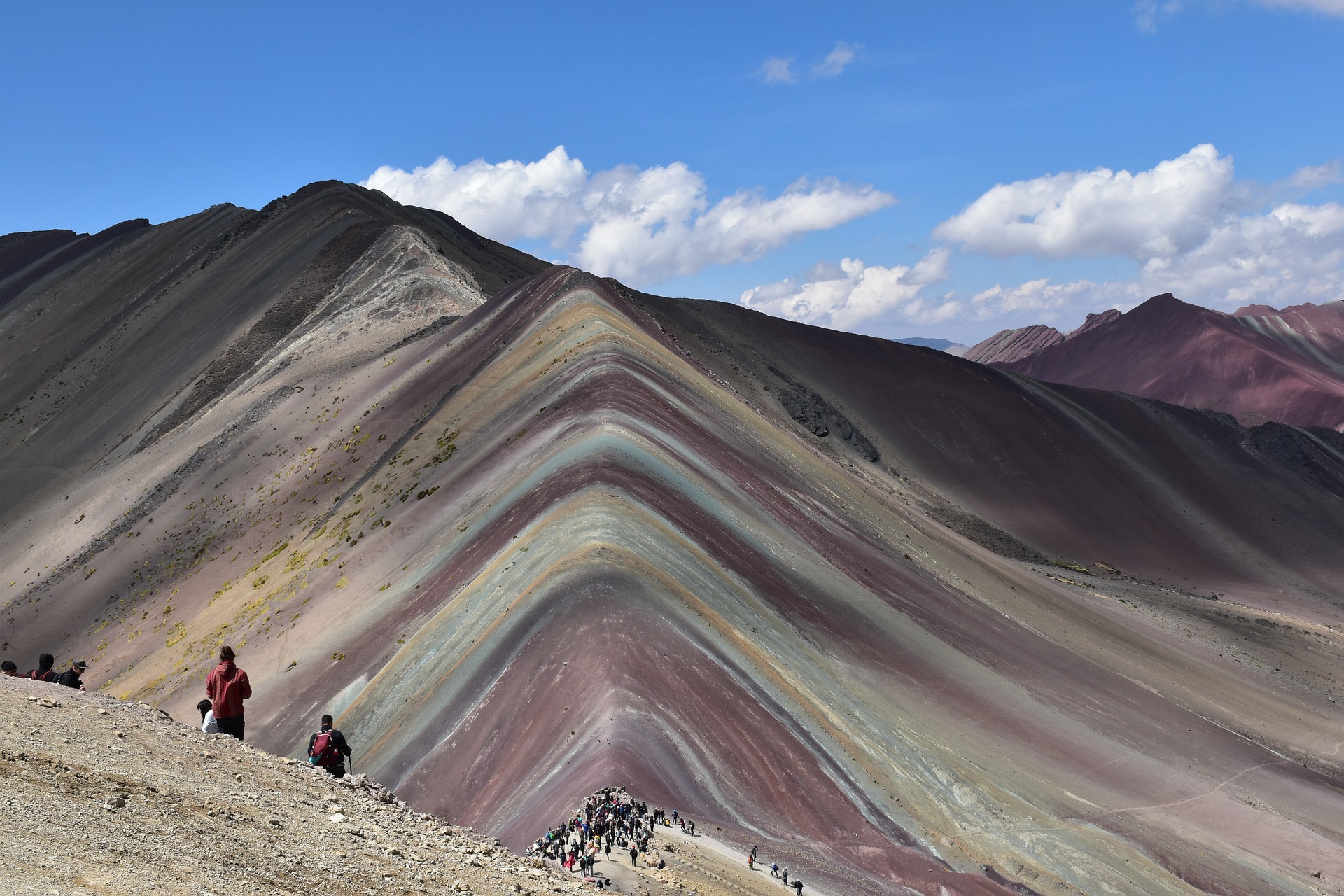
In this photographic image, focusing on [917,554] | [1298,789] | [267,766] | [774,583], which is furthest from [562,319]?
[267,766]

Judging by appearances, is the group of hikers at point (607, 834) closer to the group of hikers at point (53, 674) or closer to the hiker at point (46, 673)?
the group of hikers at point (53, 674)

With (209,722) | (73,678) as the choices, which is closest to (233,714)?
(209,722)

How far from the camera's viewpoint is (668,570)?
25.5m

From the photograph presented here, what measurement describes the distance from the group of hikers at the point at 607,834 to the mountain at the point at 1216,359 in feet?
422

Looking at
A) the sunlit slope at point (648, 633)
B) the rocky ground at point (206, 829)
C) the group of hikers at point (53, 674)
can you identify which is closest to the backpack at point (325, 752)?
the rocky ground at point (206, 829)

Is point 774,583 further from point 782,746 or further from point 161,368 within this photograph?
point 161,368

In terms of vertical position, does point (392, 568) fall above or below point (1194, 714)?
above

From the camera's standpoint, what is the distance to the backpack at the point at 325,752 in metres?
14.6

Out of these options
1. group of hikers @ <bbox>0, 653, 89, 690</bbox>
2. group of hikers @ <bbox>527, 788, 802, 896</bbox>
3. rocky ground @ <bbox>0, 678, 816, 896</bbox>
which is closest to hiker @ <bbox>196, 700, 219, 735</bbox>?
rocky ground @ <bbox>0, 678, 816, 896</bbox>

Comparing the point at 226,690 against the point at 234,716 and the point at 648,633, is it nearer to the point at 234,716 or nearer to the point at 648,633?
the point at 234,716

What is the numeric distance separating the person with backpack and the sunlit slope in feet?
9.36

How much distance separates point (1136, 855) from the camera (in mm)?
27250

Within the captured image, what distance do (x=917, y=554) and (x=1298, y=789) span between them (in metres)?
15.3

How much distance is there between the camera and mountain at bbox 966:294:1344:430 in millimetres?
146125
